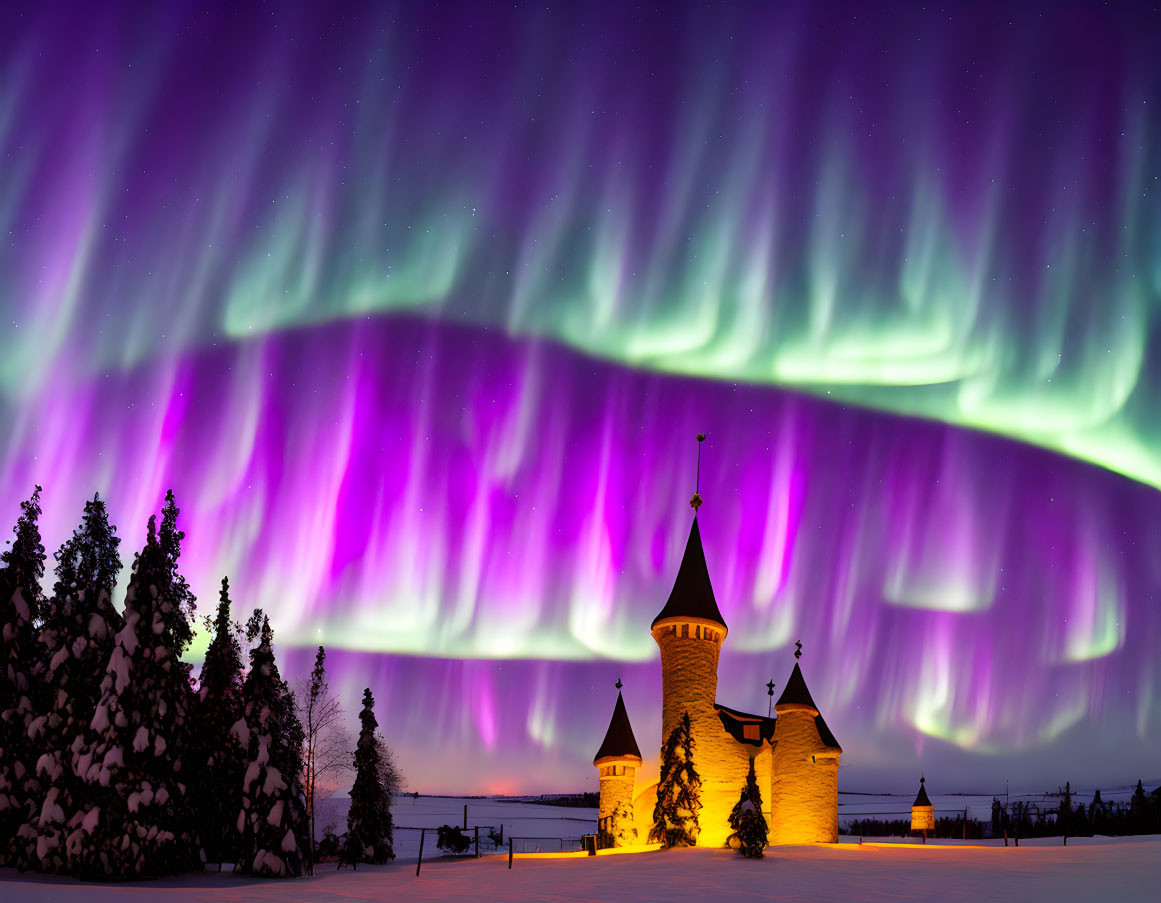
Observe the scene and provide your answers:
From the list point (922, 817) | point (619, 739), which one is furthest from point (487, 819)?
point (619, 739)

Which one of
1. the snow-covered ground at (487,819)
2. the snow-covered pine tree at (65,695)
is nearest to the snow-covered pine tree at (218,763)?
the snow-covered pine tree at (65,695)

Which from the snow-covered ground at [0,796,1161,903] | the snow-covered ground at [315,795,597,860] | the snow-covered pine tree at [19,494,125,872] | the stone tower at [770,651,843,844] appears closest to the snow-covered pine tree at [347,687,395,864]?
the snow-covered ground at [0,796,1161,903]

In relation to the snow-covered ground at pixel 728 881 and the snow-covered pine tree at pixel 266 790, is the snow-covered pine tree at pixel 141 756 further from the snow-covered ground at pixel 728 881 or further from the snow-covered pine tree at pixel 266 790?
the snow-covered pine tree at pixel 266 790

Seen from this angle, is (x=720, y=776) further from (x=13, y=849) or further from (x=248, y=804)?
(x=13, y=849)

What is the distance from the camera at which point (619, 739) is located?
6197 centimetres

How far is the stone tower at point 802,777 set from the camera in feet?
179

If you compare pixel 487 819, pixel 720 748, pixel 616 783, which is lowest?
→ pixel 487 819

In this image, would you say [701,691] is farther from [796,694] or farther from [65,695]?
[65,695]

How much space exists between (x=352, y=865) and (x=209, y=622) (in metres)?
15.4

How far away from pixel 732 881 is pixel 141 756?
22489 mm

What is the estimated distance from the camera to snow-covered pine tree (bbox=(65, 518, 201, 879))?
34.4 m

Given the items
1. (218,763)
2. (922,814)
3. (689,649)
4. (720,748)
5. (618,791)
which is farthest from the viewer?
(922,814)

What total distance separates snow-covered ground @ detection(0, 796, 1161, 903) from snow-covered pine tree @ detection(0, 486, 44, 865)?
140 inches

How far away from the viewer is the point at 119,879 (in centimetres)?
3428
